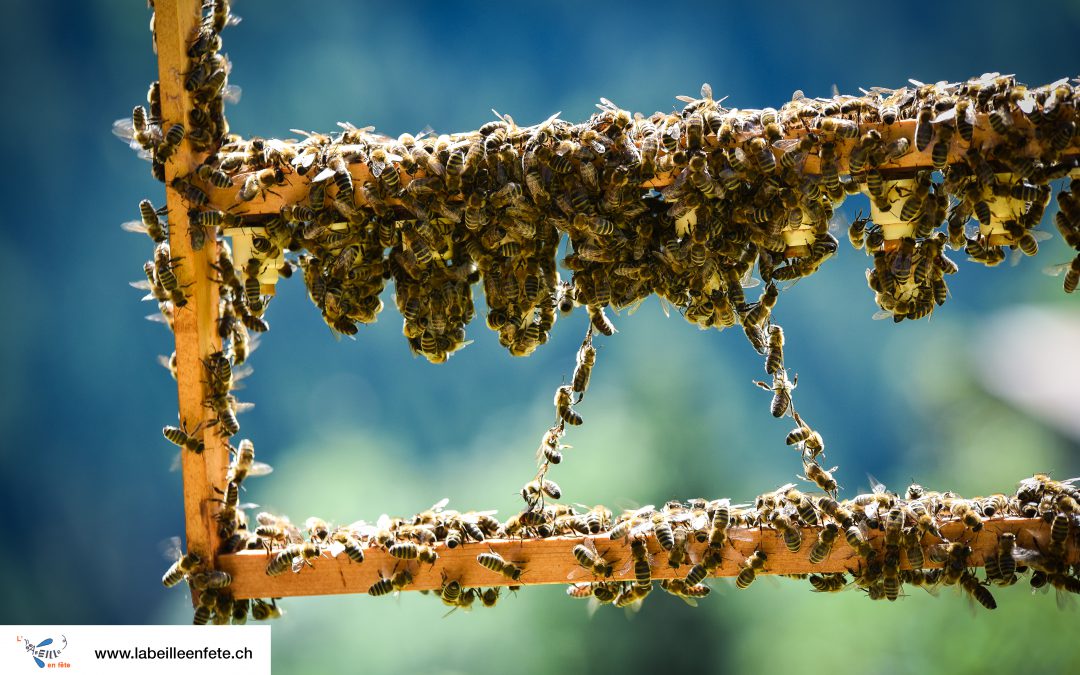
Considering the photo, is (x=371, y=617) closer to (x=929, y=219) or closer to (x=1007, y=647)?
(x=1007, y=647)

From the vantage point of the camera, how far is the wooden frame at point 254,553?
10.6 feet

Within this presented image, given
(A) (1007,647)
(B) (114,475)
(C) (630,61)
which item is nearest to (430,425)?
(B) (114,475)

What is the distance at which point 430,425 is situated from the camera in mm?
9328

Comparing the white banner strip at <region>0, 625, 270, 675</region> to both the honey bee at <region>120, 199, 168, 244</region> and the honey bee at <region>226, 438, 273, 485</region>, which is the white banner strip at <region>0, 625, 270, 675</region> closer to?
the honey bee at <region>226, 438, 273, 485</region>

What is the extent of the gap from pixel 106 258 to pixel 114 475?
2.08 metres

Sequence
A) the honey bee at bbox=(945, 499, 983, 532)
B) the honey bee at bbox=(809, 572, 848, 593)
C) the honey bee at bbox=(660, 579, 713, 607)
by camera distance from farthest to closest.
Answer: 1. the honey bee at bbox=(809, 572, 848, 593)
2. the honey bee at bbox=(660, 579, 713, 607)
3. the honey bee at bbox=(945, 499, 983, 532)

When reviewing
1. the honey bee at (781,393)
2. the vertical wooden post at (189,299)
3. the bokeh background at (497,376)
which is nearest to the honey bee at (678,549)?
the honey bee at (781,393)

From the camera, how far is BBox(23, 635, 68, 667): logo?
12.1 feet

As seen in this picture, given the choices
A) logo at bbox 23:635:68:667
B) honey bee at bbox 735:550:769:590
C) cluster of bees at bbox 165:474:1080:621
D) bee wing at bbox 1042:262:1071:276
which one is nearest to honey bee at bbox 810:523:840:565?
cluster of bees at bbox 165:474:1080:621

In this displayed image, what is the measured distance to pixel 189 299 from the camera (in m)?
3.33

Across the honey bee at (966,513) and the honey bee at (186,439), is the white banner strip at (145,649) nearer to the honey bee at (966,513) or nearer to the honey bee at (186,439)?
the honey bee at (186,439)

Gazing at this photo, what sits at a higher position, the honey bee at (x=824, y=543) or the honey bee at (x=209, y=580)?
the honey bee at (x=209, y=580)

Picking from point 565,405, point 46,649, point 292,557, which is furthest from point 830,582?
point 46,649

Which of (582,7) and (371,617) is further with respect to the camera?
(582,7)
